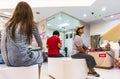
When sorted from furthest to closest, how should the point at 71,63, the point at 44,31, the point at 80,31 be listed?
the point at 44,31, the point at 80,31, the point at 71,63

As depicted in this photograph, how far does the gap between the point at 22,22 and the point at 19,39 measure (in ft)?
0.53

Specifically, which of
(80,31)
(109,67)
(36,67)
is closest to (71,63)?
(80,31)

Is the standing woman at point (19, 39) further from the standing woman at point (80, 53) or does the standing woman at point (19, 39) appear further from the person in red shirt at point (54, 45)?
the person in red shirt at point (54, 45)

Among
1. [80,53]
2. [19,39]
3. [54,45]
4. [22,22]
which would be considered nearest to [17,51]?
[19,39]

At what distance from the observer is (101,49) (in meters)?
5.14

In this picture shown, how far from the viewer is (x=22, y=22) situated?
1.43 metres

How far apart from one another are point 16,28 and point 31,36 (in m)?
0.16

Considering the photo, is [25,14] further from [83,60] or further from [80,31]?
[80,31]

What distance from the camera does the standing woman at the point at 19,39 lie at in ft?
4.50

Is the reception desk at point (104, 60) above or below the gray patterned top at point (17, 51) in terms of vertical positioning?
below

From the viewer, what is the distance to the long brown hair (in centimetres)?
140

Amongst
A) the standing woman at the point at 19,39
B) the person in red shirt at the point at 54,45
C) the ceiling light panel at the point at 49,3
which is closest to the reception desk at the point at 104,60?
the person in red shirt at the point at 54,45

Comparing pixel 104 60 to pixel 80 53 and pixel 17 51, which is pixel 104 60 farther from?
pixel 17 51

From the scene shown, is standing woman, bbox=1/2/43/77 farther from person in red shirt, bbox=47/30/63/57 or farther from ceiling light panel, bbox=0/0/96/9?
ceiling light panel, bbox=0/0/96/9
